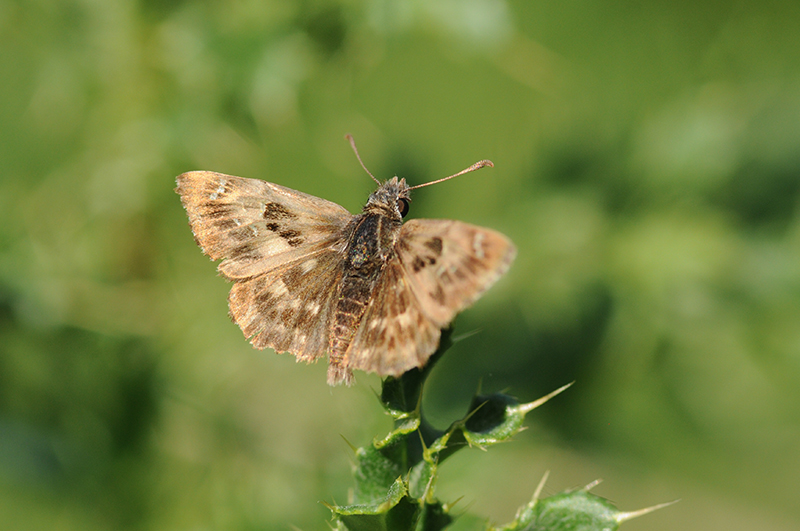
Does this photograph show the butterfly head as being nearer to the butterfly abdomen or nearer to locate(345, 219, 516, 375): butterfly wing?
the butterfly abdomen

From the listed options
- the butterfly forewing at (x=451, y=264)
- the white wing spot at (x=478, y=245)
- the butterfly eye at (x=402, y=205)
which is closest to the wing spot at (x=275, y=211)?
the butterfly eye at (x=402, y=205)

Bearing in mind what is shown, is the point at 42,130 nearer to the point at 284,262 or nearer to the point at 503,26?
the point at 284,262

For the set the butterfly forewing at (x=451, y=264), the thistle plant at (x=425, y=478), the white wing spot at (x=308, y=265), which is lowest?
the thistle plant at (x=425, y=478)

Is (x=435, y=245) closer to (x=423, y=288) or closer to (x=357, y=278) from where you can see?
(x=423, y=288)

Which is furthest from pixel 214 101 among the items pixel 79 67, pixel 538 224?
pixel 538 224

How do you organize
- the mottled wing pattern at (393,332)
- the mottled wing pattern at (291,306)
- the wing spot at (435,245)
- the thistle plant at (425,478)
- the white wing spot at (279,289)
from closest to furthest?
1. the thistle plant at (425,478)
2. the mottled wing pattern at (393,332)
3. the wing spot at (435,245)
4. the mottled wing pattern at (291,306)
5. the white wing spot at (279,289)

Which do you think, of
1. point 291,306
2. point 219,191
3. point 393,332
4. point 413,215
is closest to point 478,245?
point 393,332

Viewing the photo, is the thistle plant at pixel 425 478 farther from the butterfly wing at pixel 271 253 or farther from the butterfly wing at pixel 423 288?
the butterfly wing at pixel 271 253
